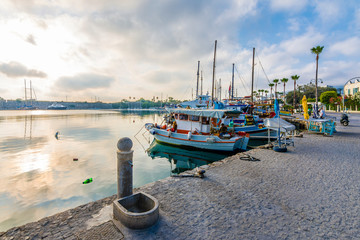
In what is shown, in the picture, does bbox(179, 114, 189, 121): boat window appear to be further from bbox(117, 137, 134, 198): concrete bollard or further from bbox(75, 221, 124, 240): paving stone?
bbox(75, 221, 124, 240): paving stone

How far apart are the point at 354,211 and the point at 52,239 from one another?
22.6 feet

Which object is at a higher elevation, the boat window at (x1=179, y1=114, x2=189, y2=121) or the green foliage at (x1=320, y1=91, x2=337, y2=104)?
the green foliage at (x1=320, y1=91, x2=337, y2=104)

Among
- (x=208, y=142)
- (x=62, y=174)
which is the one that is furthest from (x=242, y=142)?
(x=62, y=174)

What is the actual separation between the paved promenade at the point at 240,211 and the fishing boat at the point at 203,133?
7.46m

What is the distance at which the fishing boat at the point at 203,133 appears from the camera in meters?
14.4

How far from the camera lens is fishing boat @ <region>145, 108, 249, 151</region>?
14375 millimetres

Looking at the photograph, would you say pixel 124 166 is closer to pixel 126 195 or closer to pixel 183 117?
pixel 126 195

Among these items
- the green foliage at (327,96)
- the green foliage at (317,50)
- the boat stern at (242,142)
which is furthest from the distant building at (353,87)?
the boat stern at (242,142)

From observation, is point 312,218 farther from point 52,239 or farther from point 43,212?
point 43,212

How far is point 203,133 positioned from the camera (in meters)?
16.0

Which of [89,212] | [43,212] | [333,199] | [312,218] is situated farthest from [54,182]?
[333,199]

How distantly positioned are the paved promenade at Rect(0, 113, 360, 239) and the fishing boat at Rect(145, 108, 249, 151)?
7.46 m

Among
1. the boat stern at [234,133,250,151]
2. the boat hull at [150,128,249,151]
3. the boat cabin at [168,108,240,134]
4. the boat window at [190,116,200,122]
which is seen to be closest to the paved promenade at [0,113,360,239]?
the boat hull at [150,128,249,151]

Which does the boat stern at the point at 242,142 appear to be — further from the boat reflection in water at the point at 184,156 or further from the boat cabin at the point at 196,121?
the boat cabin at the point at 196,121
